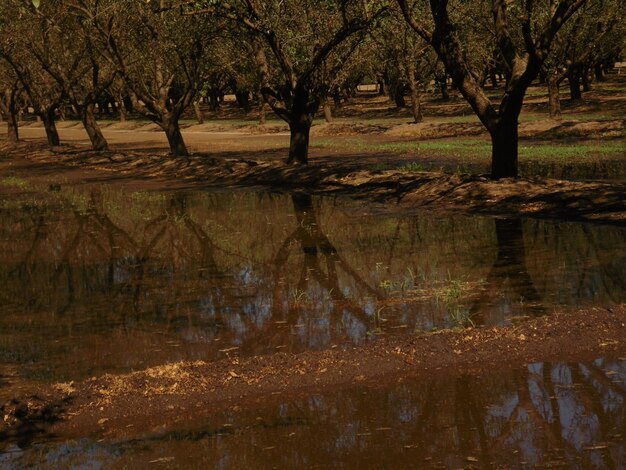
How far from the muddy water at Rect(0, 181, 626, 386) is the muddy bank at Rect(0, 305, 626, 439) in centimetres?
71

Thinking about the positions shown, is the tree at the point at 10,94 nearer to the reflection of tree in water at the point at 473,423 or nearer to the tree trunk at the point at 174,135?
the tree trunk at the point at 174,135

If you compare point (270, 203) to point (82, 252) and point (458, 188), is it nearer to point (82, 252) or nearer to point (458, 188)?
point (458, 188)

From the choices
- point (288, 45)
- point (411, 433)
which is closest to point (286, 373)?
point (411, 433)

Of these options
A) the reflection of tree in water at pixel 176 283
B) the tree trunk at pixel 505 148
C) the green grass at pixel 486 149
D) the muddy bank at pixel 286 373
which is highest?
the tree trunk at pixel 505 148

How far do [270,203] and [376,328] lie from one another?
12849 millimetres

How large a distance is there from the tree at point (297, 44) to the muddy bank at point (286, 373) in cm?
1753

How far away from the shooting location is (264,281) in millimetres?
12641

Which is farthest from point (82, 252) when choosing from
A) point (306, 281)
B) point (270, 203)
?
point (270, 203)

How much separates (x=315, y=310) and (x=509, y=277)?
2.98 m

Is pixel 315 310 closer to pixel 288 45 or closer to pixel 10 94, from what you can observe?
pixel 288 45

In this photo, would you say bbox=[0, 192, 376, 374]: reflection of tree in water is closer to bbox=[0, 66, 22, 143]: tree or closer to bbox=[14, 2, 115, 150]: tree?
bbox=[14, 2, 115, 150]: tree

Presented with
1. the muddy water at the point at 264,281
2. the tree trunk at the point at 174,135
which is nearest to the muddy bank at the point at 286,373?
the muddy water at the point at 264,281

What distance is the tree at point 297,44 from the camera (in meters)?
25.8

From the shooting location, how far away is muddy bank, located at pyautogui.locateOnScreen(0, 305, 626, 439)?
716 centimetres
